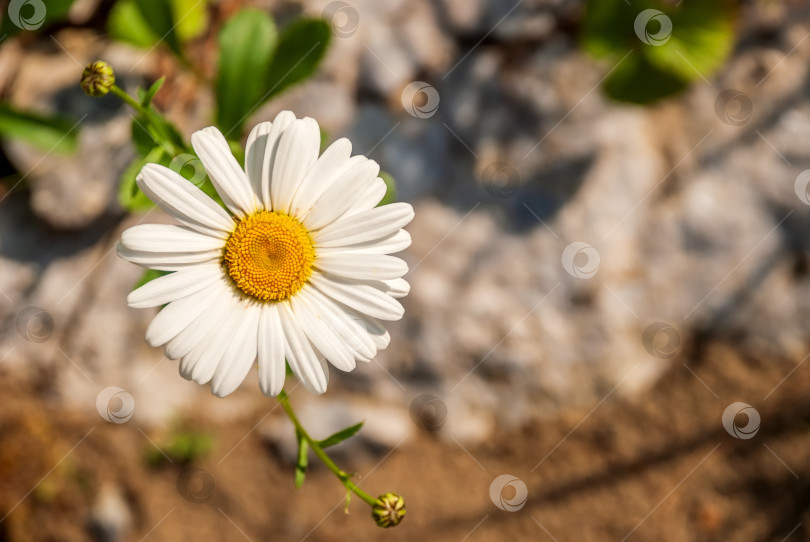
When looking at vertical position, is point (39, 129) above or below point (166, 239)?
below

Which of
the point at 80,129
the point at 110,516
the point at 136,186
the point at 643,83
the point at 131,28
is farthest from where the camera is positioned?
the point at 110,516

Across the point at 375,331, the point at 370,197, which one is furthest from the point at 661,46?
the point at 375,331

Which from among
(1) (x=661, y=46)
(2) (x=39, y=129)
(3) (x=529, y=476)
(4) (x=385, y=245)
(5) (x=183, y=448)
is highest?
(1) (x=661, y=46)

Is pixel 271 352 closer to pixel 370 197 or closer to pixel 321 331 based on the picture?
pixel 321 331

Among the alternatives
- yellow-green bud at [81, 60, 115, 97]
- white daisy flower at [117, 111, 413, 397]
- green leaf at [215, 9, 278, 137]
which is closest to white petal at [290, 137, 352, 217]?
white daisy flower at [117, 111, 413, 397]

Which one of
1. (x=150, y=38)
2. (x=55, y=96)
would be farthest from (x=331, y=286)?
(x=55, y=96)

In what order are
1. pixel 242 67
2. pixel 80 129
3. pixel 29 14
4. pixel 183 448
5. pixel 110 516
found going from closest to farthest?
pixel 242 67, pixel 29 14, pixel 80 129, pixel 110 516, pixel 183 448

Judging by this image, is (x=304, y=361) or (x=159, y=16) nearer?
(x=304, y=361)

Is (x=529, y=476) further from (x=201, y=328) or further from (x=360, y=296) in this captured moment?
(x=201, y=328)
